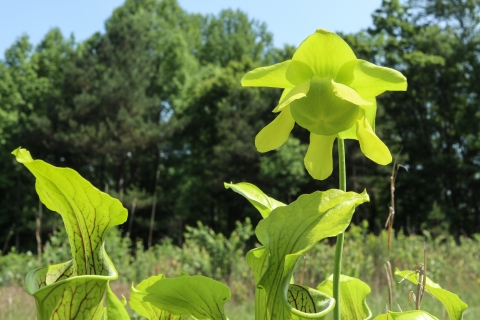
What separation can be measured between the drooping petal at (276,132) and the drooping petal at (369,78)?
54 mm

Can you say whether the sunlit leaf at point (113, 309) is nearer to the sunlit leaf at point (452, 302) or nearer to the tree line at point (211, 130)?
the sunlit leaf at point (452, 302)

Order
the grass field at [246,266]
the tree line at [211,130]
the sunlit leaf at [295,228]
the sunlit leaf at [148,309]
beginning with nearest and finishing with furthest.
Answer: the sunlit leaf at [295,228] → the sunlit leaf at [148,309] → the grass field at [246,266] → the tree line at [211,130]

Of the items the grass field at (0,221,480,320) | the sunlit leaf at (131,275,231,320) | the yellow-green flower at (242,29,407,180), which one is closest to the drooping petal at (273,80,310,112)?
the yellow-green flower at (242,29,407,180)

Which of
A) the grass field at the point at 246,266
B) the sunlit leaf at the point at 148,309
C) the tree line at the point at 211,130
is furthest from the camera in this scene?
the tree line at the point at 211,130

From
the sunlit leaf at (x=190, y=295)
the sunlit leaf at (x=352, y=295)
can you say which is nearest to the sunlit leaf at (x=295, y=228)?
the sunlit leaf at (x=190, y=295)

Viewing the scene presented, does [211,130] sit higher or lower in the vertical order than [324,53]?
higher

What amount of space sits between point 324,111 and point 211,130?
20484 mm

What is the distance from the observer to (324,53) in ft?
1.35

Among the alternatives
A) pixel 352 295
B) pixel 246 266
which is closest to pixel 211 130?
pixel 246 266

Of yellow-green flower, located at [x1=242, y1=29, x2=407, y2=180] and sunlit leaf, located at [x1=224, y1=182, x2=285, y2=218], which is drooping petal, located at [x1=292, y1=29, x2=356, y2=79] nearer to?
yellow-green flower, located at [x1=242, y1=29, x2=407, y2=180]

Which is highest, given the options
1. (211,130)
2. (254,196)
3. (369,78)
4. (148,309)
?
(211,130)

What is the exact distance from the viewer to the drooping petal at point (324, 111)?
1.27 feet

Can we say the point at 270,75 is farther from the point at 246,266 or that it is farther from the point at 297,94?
the point at 246,266

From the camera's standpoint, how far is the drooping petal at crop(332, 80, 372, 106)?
375 mm
